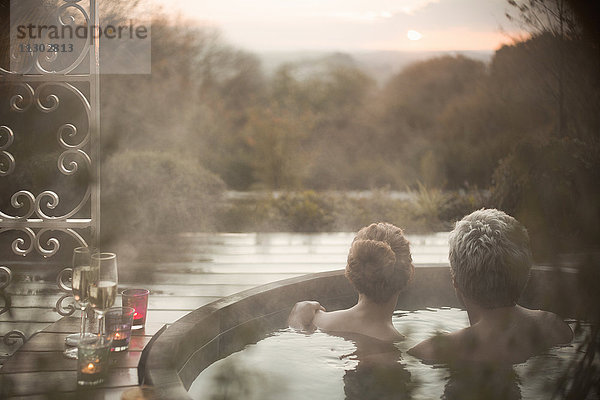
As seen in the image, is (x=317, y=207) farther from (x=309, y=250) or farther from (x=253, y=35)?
(x=253, y=35)

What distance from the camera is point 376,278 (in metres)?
1.96

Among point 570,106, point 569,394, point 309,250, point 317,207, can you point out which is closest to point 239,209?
point 317,207

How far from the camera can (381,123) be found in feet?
40.4

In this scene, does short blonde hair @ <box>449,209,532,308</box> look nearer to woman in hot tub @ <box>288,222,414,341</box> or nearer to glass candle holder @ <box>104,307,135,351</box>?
woman in hot tub @ <box>288,222,414,341</box>

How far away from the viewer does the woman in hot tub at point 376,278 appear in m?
1.97

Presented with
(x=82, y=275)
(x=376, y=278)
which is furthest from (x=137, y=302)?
(x=376, y=278)

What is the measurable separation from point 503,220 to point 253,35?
1156 cm

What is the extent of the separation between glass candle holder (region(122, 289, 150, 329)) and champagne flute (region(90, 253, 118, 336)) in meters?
0.28

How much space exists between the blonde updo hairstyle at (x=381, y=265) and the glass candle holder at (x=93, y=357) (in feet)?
3.29

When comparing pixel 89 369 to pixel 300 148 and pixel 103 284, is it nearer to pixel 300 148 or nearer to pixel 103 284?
pixel 103 284

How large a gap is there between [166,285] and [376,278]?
92cm

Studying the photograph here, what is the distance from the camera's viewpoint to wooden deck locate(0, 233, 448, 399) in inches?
17.6

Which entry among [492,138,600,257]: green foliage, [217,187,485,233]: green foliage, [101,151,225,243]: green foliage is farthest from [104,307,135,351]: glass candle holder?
[217,187,485,233]: green foliage

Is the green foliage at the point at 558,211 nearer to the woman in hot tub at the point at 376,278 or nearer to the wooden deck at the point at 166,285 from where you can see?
the wooden deck at the point at 166,285
